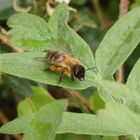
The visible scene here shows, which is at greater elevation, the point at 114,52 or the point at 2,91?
the point at 114,52

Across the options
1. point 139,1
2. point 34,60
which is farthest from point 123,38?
point 139,1

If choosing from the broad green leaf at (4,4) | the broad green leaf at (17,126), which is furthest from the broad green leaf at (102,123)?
the broad green leaf at (4,4)

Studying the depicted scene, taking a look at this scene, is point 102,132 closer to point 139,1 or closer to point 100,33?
point 139,1

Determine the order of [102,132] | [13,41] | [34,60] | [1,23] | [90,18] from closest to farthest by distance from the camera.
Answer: [102,132] → [34,60] → [13,41] → [1,23] → [90,18]

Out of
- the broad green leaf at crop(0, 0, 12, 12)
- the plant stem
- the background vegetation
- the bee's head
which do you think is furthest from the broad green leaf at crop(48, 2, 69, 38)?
the plant stem

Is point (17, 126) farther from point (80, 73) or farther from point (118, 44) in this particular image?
point (118, 44)

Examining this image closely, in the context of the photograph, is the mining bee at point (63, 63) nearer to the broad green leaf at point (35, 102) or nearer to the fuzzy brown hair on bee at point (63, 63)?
the fuzzy brown hair on bee at point (63, 63)

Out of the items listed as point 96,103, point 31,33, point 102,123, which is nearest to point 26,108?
point 96,103
